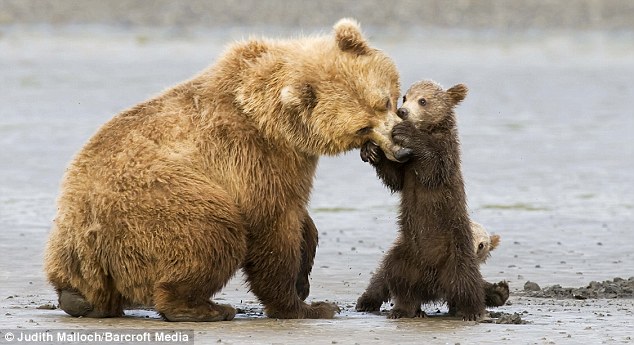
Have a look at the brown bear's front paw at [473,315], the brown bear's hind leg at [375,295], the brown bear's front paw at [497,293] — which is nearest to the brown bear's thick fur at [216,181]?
the brown bear's hind leg at [375,295]

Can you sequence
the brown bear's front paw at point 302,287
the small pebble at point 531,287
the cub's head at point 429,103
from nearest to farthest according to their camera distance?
the cub's head at point 429,103 < the brown bear's front paw at point 302,287 < the small pebble at point 531,287

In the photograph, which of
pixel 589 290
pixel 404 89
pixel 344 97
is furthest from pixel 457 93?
pixel 404 89

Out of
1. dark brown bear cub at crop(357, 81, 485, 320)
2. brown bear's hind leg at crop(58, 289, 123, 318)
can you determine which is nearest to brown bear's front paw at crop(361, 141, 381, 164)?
dark brown bear cub at crop(357, 81, 485, 320)

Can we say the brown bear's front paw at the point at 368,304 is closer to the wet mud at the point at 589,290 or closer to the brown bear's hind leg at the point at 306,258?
the brown bear's hind leg at the point at 306,258

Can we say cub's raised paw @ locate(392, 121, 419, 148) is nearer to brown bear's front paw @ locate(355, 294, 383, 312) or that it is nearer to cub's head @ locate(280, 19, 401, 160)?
cub's head @ locate(280, 19, 401, 160)

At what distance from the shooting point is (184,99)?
8.05 m

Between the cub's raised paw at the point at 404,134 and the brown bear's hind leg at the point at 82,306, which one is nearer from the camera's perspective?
the brown bear's hind leg at the point at 82,306

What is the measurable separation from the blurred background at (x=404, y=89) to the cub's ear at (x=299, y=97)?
1673 mm

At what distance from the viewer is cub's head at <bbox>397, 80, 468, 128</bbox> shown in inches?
321

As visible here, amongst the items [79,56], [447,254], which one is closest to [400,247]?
[447,254]

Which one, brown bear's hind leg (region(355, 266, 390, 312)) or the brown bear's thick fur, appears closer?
the brown bear's thick fur

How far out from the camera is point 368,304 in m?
8.36

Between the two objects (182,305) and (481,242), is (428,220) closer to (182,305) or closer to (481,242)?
(481,242)

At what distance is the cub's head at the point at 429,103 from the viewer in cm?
815
